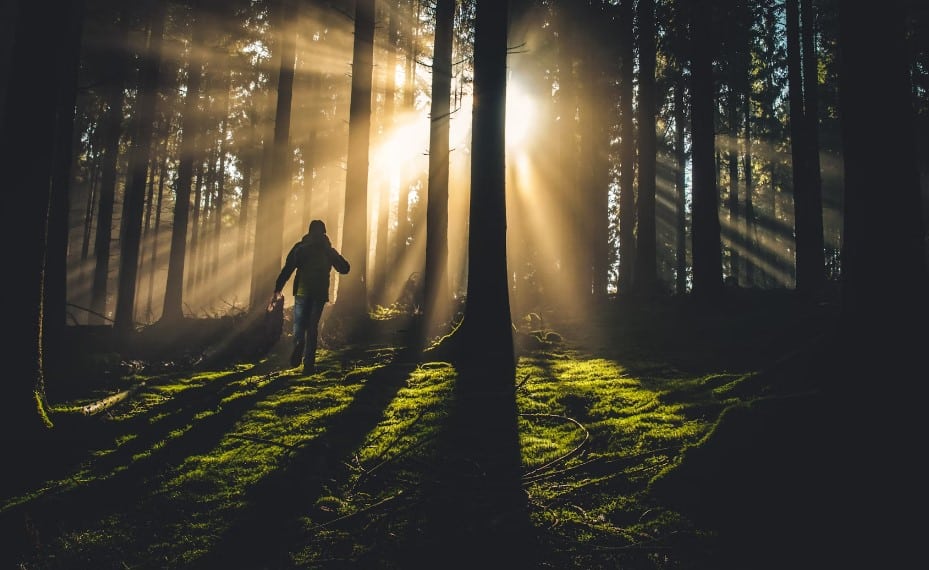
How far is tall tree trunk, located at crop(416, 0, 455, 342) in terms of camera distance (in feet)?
39.6

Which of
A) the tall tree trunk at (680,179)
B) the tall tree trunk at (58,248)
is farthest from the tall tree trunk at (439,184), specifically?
the tall tree trunk at (680,179)

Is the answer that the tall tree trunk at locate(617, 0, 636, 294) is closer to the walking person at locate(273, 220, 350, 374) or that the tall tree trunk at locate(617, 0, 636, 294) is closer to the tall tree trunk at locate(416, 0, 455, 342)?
the tall tree trunk at locate(416, 0, 455, 342)

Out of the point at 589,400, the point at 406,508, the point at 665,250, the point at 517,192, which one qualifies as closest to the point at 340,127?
the point at 517,192

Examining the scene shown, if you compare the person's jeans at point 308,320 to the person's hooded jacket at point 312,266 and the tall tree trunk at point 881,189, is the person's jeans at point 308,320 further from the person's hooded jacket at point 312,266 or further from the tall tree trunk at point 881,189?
the tall tree trunk at point 881,189

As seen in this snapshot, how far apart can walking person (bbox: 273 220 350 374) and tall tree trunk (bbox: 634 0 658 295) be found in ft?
36.2

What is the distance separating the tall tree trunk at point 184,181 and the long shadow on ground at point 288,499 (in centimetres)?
1285

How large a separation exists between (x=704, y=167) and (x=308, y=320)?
966 centimetres

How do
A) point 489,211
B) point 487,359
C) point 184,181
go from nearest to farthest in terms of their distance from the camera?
point 487,359 → point 489,211 → point 184,181

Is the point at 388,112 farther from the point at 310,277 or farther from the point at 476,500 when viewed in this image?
the point at 476,500

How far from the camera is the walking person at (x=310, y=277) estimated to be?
814cm

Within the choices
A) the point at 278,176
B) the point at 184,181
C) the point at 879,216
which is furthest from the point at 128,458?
the point at 184,181

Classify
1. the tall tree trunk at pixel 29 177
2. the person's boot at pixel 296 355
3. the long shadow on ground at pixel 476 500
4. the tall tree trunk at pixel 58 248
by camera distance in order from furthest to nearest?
the tall tree trunk at pixel 58 248, the person's boot at pixel 296 355, the tall tree trunk at pixel 29 177, the long shadow on ground at pixel 476 500

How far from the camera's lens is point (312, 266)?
820cm

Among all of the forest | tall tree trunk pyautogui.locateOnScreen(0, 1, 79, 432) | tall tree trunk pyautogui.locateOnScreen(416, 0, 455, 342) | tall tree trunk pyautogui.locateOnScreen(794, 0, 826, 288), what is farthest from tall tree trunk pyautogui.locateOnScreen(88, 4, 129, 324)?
Result: tall tree trunk pyautogui.locateOnScreen(794, 0, 826, 288)
